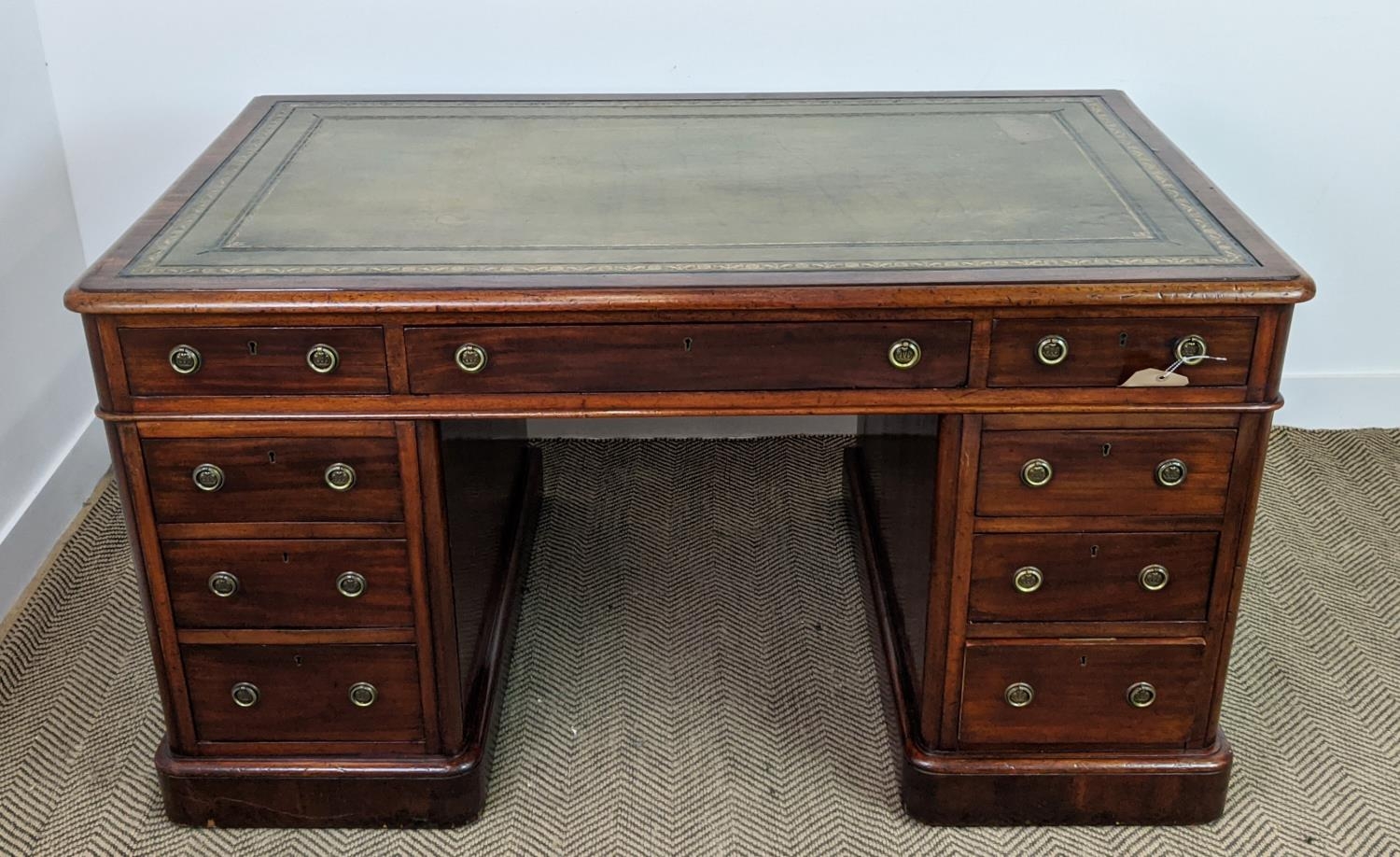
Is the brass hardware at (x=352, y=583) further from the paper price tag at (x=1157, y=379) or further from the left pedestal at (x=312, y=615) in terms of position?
the paper price tag at (x=1157, y=379)

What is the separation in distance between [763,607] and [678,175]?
743 mm

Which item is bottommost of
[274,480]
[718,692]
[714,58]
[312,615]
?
[718,692]

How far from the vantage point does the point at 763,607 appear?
7.31ft

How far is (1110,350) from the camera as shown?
4.99 feet

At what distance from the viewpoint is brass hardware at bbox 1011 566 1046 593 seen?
1.65 m

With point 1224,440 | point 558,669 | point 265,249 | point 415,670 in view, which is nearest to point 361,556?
point 415,670

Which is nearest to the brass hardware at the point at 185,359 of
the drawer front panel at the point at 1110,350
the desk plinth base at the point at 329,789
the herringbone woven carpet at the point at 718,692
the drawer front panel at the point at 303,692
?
the drawer front panel at the point at 303,692

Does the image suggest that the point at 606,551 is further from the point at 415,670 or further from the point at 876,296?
the point at 876,296

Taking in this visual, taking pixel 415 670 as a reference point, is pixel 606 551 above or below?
below

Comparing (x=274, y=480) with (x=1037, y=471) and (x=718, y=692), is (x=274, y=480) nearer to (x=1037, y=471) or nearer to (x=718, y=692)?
(x=718, y=692)

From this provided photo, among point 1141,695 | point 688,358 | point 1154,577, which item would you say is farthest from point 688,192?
point 1141,695

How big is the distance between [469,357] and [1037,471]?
2.12 feet

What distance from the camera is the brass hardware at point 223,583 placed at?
5.41 ft

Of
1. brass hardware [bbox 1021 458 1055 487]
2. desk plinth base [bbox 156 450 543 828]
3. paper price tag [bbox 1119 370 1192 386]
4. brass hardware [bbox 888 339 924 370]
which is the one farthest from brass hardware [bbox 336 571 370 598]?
paper price tag [bbox 1119 370 1192 386]
